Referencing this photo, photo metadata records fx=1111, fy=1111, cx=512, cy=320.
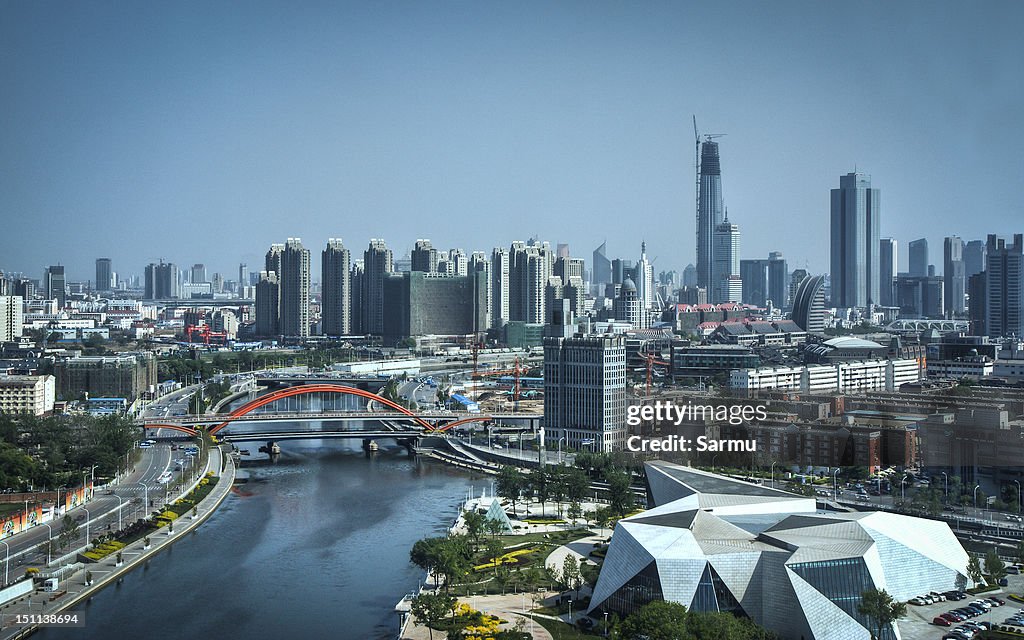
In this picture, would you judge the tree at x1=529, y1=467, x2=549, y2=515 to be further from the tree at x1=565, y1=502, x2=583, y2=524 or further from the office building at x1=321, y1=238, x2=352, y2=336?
the office building at x1=321, y1=238, x2=352, y2=336

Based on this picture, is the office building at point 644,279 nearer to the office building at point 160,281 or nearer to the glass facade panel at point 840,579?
the office building at point 160,281

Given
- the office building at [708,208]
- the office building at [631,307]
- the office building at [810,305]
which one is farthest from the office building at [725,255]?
the office building at [810,305]

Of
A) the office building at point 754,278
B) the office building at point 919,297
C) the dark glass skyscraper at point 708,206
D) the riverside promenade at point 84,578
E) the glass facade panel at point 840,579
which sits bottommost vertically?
the riverside promenade at point 84,578

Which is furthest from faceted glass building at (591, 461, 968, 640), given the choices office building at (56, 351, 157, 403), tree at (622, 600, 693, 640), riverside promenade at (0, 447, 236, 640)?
office building at (56, 351, 157, 403)

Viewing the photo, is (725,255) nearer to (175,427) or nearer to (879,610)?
(175,427)

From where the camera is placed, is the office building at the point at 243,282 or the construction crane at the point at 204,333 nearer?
the construction crane at the point at 204,333

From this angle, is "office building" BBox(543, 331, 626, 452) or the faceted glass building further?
"office building" BBox(543, 331, 626, 452)

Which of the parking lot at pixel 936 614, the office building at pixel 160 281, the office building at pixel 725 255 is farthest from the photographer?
the office building at pixel 160 281

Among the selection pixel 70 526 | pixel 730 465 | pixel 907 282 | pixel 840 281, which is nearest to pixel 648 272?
pixel 840 281
